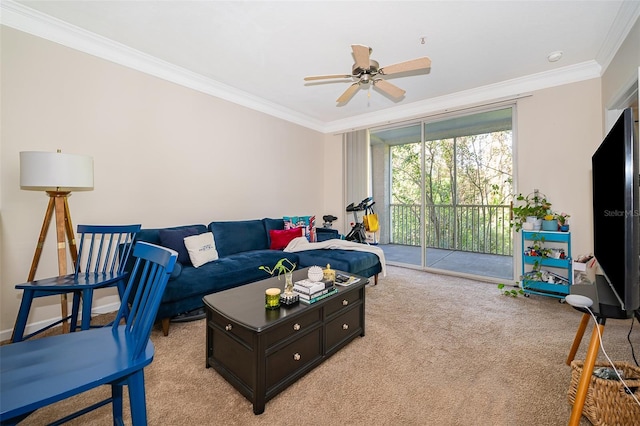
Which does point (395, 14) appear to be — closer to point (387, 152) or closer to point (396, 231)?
point (387, 152)

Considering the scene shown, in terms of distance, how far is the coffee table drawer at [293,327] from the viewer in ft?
4.91

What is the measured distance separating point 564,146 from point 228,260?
422 centimetres

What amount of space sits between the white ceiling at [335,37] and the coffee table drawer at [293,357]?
2533mm

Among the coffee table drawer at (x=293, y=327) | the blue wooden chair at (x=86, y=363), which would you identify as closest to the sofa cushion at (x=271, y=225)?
the coffee table drawer at (x=293, y=327)

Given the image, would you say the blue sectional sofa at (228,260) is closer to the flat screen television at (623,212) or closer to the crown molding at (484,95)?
the flat screen television at (623,212)

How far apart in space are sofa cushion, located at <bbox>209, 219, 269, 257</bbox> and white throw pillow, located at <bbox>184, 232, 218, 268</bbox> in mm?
304

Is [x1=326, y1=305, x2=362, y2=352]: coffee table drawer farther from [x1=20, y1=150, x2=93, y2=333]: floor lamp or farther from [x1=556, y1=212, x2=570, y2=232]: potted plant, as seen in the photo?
[x1=556, y1=212, x2=570, y2=232]: potted plant

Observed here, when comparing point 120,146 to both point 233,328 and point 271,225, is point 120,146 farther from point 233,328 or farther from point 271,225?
point 233,328

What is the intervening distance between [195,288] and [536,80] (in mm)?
4632

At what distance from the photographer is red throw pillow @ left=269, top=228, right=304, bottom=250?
3.71m

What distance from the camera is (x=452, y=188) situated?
4500 millimetres

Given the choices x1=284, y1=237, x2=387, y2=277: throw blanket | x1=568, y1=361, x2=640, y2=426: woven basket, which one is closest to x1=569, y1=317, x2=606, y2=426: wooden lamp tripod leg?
x1=568, y1=361, x2=640, y2=426: woven basket

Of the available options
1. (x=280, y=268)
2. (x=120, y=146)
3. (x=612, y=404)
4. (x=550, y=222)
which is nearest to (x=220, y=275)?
(x=280, y=268)

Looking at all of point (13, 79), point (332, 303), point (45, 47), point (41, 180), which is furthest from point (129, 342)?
point (45, 47)
